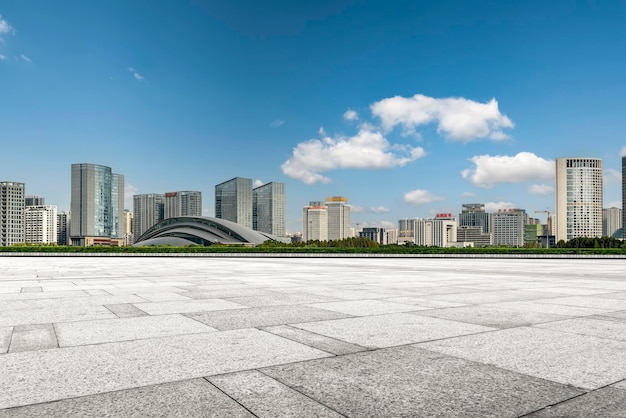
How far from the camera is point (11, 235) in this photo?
7106 inches

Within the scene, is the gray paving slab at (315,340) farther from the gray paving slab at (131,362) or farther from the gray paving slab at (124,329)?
the gray paving slab at (124,329)

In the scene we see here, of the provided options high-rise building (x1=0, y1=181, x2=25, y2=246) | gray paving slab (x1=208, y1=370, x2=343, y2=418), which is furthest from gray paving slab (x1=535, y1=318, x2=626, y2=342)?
high-rise building (x1=0, y1=181, x2=25, y2=246)

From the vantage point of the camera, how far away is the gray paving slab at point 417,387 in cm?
370

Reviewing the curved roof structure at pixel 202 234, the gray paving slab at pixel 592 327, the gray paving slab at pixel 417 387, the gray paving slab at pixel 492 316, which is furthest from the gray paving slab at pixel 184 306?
the curved roof structure at pixel 202 234

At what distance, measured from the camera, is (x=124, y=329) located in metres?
6.95

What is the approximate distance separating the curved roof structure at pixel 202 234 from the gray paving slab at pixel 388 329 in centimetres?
9951

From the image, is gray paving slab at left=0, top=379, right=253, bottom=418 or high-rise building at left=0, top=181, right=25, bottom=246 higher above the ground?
high-rise building at left=0, top=181, right=25, bottom=246

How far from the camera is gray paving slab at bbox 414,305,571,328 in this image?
7570 millimetres

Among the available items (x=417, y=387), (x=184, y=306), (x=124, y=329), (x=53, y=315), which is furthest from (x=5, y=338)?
(x=417, y=387)

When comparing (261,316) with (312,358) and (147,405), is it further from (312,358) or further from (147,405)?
(147,405)

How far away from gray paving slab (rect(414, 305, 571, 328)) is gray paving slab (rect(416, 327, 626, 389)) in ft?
2.31

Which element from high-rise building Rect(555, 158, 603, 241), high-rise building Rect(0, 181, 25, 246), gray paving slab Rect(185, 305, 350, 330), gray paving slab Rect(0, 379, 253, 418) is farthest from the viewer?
high-rise building Rect(0, 181, 25, 246)

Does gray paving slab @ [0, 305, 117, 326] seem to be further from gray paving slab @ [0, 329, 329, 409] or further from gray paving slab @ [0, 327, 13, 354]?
gray paving slab @ [0, 329, 329, 409]

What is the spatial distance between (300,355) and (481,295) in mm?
7584
